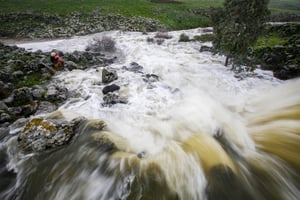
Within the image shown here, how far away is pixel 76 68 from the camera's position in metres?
14.4

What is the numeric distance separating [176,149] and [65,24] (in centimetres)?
2734

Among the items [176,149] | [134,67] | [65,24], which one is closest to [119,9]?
[65,24]

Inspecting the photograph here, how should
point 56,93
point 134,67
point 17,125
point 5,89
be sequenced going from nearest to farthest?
point 17,125 < point 5,89 < point 56,93 < point 134,67

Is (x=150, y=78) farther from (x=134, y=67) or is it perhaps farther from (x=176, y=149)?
(x=176, y=149)

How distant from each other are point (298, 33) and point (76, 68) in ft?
70.8

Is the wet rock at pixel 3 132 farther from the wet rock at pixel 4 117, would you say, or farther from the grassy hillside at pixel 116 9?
the grassy hillside at pixel 116 9

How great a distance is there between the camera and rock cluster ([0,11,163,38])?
85.7 feet

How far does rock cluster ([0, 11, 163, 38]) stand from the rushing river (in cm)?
1783

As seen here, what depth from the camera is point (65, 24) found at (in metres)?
28.4

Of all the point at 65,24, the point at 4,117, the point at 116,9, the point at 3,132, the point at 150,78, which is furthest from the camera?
the point at 116,9

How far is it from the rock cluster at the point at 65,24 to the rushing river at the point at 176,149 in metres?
17.8

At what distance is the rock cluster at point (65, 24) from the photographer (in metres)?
26.1

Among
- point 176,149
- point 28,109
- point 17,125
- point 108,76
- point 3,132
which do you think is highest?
point 108,76

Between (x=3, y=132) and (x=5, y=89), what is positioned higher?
(x=5, y=89)
